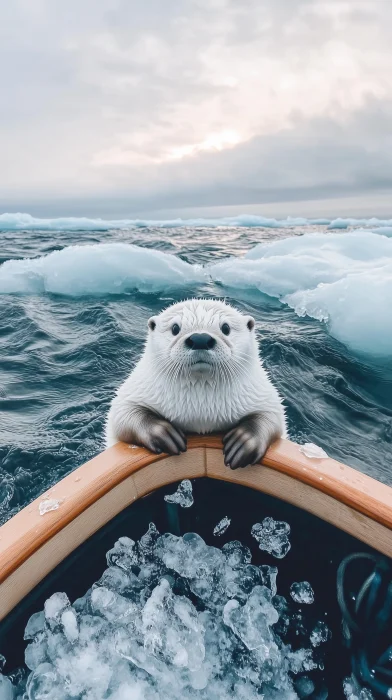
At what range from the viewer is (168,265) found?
997cm

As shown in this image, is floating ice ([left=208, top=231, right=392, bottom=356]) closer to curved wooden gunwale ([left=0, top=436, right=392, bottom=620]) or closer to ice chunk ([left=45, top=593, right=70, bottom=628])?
curved wooden gunwale ([left=0, top=436, right=392, bottom=620])

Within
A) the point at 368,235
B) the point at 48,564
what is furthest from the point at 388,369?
the point at 368,235

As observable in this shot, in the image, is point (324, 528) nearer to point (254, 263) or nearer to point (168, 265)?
point (168, 265)

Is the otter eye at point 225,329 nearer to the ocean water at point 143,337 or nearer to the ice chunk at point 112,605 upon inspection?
the ice chunk at point 112,605

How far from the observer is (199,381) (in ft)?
7.18

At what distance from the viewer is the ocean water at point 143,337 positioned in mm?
4023

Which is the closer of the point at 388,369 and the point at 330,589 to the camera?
the point at 330,589

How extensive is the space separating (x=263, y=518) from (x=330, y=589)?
1.31ft

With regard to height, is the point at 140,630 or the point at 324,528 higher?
the point at 324,528

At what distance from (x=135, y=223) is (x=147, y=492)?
1489 inches

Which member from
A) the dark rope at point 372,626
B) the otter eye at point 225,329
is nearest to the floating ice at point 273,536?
the dark rope at point 372,626

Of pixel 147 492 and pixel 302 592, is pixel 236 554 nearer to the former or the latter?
pixel 302 592

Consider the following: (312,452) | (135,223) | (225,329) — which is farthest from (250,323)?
(135,223)

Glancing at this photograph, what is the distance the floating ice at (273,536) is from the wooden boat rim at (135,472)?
0.62 feet
